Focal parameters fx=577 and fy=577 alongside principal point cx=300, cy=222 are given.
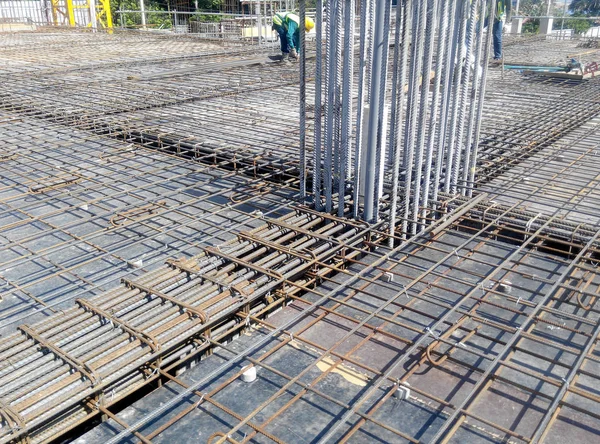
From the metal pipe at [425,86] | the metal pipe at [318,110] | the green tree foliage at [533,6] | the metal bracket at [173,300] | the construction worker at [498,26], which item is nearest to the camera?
the metal bracket at [173,300]

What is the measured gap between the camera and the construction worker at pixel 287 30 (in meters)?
12.1

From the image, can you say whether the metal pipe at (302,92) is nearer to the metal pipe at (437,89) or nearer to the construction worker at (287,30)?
the metal pipe at (437,89)

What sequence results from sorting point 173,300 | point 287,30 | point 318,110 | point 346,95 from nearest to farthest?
point 173,300 < point 346,95 < point 318,110 < point 287,30

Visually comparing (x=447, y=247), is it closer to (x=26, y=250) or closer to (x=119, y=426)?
(x=119, y=426)

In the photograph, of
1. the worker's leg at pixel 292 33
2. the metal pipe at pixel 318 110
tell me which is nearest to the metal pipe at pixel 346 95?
the metal pipe at pixel 318 110

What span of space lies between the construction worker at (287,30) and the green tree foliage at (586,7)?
34.9 meters

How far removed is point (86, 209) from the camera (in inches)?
186

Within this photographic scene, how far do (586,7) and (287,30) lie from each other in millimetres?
39023

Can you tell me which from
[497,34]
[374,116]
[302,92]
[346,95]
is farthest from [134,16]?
[374,116]

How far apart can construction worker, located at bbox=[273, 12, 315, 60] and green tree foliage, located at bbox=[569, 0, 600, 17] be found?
3491 centimetres

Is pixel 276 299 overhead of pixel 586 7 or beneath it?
beneath

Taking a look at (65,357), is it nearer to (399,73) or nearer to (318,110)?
(318,110)

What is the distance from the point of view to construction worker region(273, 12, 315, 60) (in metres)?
12.1

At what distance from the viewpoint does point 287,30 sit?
12.1 metres
